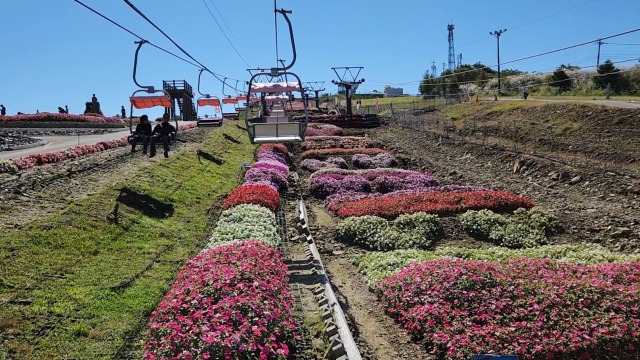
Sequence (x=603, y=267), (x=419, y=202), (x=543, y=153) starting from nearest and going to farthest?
(x=603, y=267) < (x=419, y=202) < (x=543, y=153)

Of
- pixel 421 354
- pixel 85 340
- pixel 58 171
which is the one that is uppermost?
pixel 58 171

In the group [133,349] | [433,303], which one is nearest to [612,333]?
[433,303]

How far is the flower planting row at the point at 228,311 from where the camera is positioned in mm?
7148

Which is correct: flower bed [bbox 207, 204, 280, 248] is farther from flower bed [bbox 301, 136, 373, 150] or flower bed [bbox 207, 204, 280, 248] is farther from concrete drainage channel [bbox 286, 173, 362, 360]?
flower bed [bbox 301, 136, 373, 150]

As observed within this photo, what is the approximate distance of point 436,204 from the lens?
18766 mm

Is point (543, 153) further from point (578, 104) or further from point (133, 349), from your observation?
point (133, 349)

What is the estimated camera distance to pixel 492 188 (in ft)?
75.6

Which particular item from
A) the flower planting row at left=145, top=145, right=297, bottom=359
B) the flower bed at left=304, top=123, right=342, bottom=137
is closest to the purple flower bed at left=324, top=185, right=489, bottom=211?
the flower planting row at left=145, top=145, right=297, bottom=359

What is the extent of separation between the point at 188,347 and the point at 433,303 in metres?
4.54

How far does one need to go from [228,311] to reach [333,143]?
3105 cm

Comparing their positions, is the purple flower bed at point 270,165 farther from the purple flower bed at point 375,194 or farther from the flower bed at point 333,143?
the flower bed at point 333,143

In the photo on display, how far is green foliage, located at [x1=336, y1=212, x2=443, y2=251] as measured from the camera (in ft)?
51.2

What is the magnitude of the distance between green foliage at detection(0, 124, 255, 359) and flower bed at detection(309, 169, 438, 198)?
6722 mm

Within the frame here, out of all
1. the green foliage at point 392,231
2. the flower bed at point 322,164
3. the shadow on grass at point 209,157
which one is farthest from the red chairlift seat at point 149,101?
the flower bed at point 322,164
